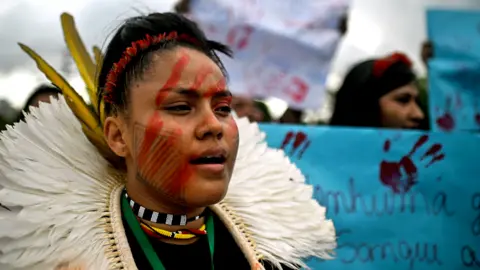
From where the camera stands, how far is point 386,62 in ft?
9.56

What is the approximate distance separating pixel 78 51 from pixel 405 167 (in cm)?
133

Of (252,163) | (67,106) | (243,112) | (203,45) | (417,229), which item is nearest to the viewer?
(203,45)

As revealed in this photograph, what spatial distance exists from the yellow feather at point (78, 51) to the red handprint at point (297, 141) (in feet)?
3.03

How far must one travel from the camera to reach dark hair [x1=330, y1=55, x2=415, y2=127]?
2855 mm

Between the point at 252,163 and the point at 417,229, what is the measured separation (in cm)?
92

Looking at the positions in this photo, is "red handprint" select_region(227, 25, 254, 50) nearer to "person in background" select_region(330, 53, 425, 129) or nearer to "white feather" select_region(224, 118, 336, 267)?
"person in background" select_region(330, 53, 425, 129)

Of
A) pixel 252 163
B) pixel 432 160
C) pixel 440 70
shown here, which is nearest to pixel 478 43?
pixel 440 70

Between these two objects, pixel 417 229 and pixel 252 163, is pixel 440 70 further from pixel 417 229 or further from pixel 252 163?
pixel 252 163

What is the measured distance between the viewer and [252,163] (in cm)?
160

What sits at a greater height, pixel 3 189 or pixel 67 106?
pixel 67 106

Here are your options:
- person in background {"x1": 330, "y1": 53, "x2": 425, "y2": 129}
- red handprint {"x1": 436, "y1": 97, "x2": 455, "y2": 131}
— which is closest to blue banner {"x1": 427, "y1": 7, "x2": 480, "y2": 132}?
red handprint {"x1": 436, "y1": 97, "x2": 455, "y2": 131}

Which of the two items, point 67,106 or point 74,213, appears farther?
point 67,106

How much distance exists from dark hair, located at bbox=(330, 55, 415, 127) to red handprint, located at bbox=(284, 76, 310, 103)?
22 cm

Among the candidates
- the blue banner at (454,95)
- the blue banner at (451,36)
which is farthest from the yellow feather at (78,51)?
the blue banner at (451,36)
